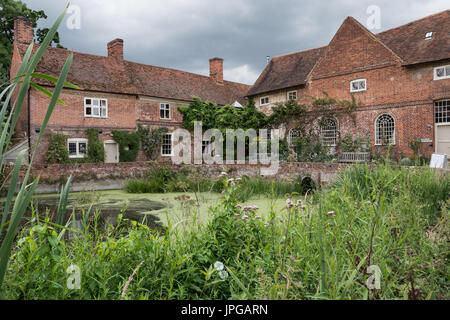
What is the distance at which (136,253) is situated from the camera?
8.52ft

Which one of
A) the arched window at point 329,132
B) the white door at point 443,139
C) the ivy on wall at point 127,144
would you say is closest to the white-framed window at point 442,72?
the white door at point 443,139

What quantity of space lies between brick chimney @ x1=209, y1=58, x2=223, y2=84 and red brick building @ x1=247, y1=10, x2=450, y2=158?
25.6ft

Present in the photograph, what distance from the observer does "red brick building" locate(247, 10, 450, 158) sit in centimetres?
1619

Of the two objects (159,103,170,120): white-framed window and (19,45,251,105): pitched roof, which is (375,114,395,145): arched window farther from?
(159,103,170,120): white-framed window

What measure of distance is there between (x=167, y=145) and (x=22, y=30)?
10928 millimetres

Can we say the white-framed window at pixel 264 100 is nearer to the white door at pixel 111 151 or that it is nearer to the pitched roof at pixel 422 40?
the pitched roof at pixel 422 40

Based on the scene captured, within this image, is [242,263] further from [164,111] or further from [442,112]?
[164,111]

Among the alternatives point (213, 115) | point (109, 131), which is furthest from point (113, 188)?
point (213, 115)

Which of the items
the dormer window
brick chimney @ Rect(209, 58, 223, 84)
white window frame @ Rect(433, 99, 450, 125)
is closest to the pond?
white window frame @ Rect(433, 99, 450, 125)

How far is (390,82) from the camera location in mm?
17844

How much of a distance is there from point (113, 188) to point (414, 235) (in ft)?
38.9

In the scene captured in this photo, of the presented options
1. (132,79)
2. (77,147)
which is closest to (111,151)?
(77,147)

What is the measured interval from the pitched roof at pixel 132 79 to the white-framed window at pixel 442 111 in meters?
14.7

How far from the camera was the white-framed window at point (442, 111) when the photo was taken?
52.4 ft
